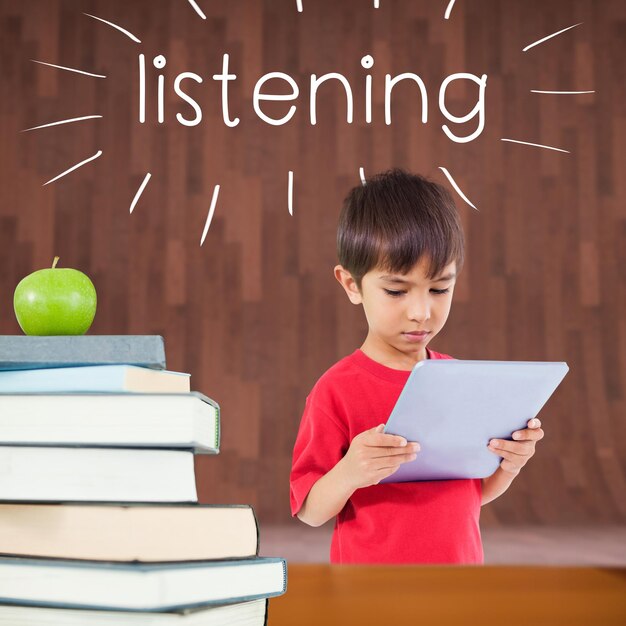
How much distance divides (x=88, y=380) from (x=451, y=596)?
6.5 inches

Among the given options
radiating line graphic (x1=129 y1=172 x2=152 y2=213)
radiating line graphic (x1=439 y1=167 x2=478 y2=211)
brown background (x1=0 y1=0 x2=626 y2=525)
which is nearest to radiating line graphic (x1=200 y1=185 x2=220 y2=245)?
brown background (x1=0 y1=0 x2=626 y2=525)

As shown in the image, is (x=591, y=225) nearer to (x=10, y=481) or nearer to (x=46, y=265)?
(x=46, y=265)

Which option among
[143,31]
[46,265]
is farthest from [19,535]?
[143,31]

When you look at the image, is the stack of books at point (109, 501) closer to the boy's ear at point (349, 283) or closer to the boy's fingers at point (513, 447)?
the boy's fingers at point (513, 447)

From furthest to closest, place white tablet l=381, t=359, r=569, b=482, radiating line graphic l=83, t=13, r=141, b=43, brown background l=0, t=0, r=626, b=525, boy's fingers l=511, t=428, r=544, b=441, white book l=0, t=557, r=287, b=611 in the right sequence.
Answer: radiating line graphic l=83, t=13, r=141, b=43
brown background l=0, t=0, r=626, b=525
boy's fingers l=511, t=428, r=544, b=441
white tablet l=381, t=359, r=569, b=482
white book l=0, t=557, r=287, b=611

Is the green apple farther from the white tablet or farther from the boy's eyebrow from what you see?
the boy's eyebrow

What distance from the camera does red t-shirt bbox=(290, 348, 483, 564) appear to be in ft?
2.44

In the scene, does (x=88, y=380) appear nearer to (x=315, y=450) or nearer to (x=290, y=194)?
(x=315, y=450)

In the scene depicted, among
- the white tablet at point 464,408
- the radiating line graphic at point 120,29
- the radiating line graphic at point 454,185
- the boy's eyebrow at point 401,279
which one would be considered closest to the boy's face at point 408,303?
the boy's eyebrow at point 401,279

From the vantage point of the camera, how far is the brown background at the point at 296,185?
8.84ft

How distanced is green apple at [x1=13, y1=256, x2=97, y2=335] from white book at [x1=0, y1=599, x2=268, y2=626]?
0.15 meters

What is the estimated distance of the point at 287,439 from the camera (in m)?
2.64

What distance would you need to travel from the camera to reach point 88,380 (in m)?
0.33

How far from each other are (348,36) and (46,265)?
4.06 feet
